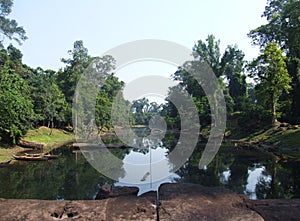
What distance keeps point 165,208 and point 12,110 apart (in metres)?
21.1

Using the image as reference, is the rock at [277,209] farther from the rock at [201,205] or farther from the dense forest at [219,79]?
the dense forest at [219,79]

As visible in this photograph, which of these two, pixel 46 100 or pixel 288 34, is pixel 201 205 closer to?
pixel 288 34

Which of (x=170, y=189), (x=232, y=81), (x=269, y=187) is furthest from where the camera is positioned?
(x=232, y=81)

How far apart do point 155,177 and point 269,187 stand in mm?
5721

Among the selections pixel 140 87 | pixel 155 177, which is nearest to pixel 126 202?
pixel 155 177

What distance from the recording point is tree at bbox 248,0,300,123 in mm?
24812

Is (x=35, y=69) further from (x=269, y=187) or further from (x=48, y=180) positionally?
(x=269, y=187)

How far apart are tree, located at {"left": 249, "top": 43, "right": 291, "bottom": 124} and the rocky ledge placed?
27.7 metres

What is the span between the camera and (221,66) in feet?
143

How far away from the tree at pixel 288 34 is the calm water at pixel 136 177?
45.4 ft

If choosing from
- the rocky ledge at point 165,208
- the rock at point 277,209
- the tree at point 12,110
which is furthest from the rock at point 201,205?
the tree at point 12,110

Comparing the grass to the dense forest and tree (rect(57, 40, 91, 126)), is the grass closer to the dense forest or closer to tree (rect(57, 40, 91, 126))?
the dense forest

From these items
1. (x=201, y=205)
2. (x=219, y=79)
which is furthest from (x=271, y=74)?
(x=201, y=205)

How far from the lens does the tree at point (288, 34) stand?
2481cm
